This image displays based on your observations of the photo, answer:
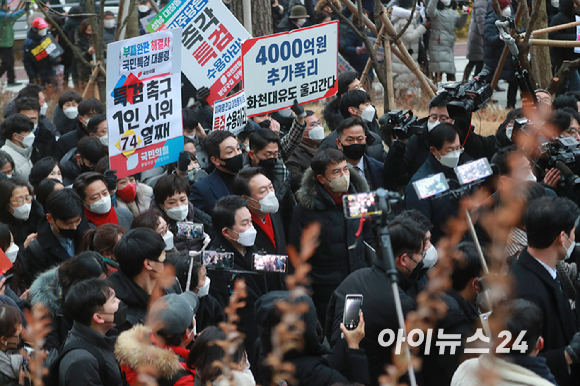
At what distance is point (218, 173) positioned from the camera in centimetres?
586

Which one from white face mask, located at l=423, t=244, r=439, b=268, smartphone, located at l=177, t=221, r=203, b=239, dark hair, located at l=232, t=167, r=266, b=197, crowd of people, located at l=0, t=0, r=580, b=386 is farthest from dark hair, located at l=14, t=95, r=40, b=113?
white face mask, located at l=423, t=244, r=439, b=268

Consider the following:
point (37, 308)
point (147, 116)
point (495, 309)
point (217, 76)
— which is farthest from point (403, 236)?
point (217, 76)

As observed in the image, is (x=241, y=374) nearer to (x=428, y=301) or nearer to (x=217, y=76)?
(x=428, y=301)

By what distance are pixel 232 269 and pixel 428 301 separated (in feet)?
4.93

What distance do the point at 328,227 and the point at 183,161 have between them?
1603 millimetres

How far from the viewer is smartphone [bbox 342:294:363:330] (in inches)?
135

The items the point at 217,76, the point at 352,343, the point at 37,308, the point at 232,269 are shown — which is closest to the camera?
the point at 352,343

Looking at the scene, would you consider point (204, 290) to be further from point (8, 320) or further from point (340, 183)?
point (340, 183)

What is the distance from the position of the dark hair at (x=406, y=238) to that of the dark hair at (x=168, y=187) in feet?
6.43

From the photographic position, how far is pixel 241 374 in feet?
10.6

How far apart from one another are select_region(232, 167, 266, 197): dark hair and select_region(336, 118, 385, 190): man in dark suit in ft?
2.89

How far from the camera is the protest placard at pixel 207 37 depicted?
720 cm

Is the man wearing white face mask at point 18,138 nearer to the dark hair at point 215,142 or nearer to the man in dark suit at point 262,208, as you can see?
the dark hair at point 215,142

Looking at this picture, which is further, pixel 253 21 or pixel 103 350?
pixel 253 21
